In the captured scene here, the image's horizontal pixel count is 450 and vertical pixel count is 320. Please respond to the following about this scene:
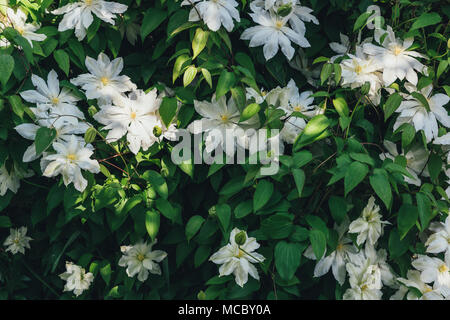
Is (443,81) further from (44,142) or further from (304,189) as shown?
(44,142)

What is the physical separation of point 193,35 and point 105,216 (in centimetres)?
55

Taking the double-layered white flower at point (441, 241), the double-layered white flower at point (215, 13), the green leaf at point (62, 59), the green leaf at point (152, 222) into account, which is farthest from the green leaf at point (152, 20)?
the double-layered white flower at point (441, 241)

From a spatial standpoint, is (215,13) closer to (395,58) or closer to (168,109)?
(168,109)

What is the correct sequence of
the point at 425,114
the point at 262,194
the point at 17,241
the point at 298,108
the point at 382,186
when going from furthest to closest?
the point at 17,241
the point at 298,108
the point at 425,114
the point at 262,194
the point at 382,186

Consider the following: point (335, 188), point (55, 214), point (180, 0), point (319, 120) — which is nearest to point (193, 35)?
point (180, 0)

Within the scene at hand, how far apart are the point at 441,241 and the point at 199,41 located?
794 mm

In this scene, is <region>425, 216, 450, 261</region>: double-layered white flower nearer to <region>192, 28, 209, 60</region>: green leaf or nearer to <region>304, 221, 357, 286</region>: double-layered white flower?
→ <region>304, 221, 357, 286</region>: double-layered white flower

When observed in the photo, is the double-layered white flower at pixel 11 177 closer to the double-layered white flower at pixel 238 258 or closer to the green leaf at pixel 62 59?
the green leaf at pixel 62 59

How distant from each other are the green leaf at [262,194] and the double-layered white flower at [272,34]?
0.37 metres

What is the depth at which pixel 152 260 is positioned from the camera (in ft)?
4.99

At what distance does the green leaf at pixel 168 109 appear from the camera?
1379 millimetres

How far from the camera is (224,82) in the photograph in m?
1.33

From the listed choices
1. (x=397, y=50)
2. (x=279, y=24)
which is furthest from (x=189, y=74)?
(x=397, y=50)

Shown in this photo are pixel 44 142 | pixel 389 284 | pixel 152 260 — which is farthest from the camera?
pixel 152 260
